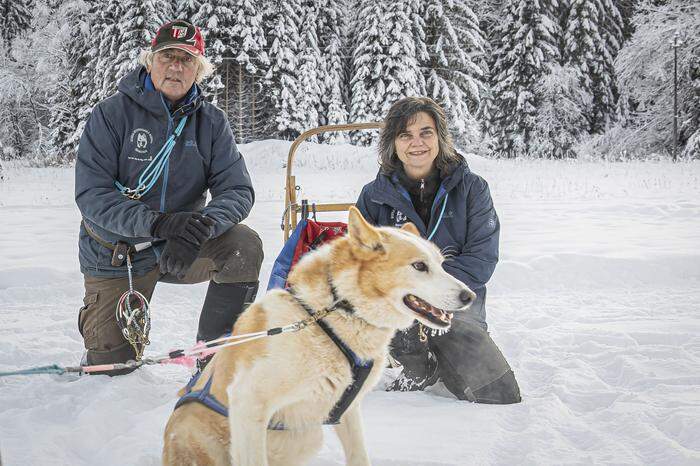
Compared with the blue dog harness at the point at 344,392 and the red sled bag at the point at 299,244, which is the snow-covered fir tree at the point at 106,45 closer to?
the red sled bag at the point at 299,244

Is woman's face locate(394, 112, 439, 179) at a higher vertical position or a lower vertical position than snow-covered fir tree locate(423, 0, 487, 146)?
lower

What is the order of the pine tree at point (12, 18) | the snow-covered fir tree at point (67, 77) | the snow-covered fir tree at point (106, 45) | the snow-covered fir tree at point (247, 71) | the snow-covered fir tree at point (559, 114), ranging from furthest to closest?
the snow-covered fir tree at point (247, 71) < the snow-covered fir tree at point (559, 114) < the pine tree at point (12, 18) < the snow-covered fir tree at point (67, 77) < the snow-covered fir tree at point (106, 45)

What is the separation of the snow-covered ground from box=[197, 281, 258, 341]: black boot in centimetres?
34

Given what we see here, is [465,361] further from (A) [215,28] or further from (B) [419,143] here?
(A) [215,28]

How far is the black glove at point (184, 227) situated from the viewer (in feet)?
8.52

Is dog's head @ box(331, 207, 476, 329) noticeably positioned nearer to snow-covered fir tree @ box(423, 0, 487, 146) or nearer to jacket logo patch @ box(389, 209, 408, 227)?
jacket logo patch @ box(389, 209, 408, 227)

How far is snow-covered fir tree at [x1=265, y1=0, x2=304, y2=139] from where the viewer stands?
879 inches

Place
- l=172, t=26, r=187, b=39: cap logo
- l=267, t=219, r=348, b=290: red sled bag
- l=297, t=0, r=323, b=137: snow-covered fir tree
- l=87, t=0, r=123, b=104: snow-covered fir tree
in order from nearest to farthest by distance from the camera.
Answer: l=267, t=219, r=348, b=290: red sled bag
l=172, t=26, r=187, b=39: cap logo
l=87, t=0, r=123, b=104: snow-covered fir tree
l=297, t=0, r=323, b=137: snow-covered fir tree

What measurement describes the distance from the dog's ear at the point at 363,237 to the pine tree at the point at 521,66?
20056mm

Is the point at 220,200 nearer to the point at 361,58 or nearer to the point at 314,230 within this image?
the point at 314,230

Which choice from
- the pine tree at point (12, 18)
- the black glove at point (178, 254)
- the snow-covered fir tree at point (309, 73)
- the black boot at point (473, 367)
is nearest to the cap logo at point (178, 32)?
the black glove at point (178, 254)

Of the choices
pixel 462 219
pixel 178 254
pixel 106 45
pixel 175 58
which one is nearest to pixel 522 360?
pixel 462 219

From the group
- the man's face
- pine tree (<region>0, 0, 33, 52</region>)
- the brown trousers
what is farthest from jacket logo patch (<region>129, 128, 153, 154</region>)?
pine tree (<region>0, 0, 33, 52</region>)

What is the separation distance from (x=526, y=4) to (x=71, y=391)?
74.7 ft
